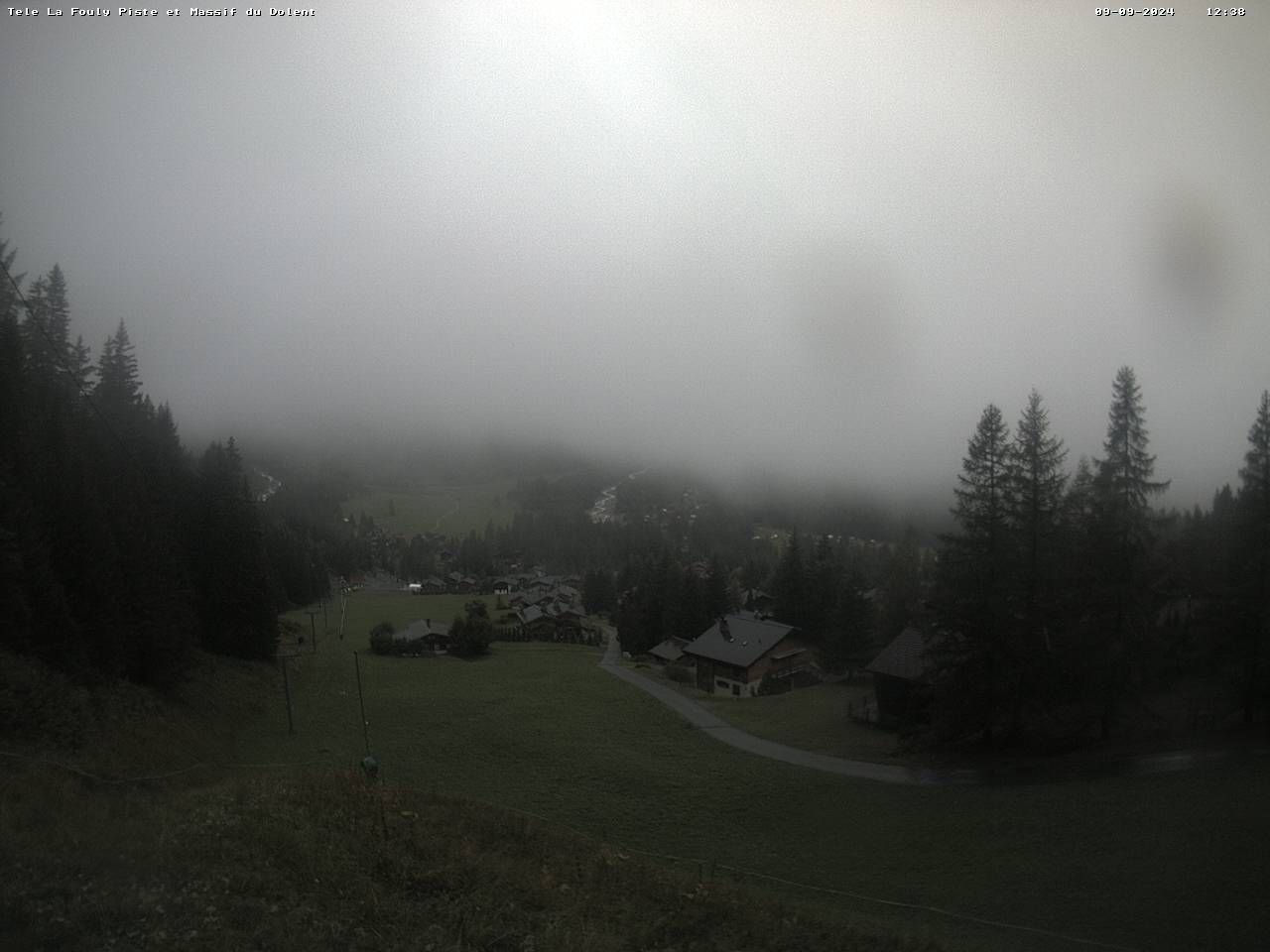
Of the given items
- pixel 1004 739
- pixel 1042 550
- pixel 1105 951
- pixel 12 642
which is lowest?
pixel 1004 739

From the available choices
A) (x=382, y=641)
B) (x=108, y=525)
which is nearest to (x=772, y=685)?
(x=382, y=641)

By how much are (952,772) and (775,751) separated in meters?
7.79

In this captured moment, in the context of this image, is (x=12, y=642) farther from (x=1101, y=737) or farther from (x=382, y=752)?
(x=1101, y=737)

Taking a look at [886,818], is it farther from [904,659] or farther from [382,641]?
[382,641]

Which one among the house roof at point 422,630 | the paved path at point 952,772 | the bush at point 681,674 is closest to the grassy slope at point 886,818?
the paved path at point 952,772

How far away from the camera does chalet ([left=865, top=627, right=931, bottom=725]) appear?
3138 centimetres

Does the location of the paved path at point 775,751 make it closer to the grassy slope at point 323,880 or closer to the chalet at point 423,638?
the grassy slope at point 323,880

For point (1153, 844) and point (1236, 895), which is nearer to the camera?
point (1236, 895)

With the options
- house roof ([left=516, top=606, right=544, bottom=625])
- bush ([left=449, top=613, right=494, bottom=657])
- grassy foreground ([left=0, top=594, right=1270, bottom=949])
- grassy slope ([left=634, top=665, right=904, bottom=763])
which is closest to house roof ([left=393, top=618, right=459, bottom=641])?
bush ([left=449, top=613, right=494, bottom=657])

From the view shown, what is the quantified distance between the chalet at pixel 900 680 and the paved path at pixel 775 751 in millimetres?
5333

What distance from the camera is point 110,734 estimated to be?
819 inches

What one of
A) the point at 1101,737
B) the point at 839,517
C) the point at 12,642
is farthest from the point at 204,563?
the point at 839,517

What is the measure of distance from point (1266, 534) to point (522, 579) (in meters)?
105

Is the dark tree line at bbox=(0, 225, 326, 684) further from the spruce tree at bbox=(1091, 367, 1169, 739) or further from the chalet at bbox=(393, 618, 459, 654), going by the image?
the spruce tree at bbox=(1091, 367, 1169, 739)
